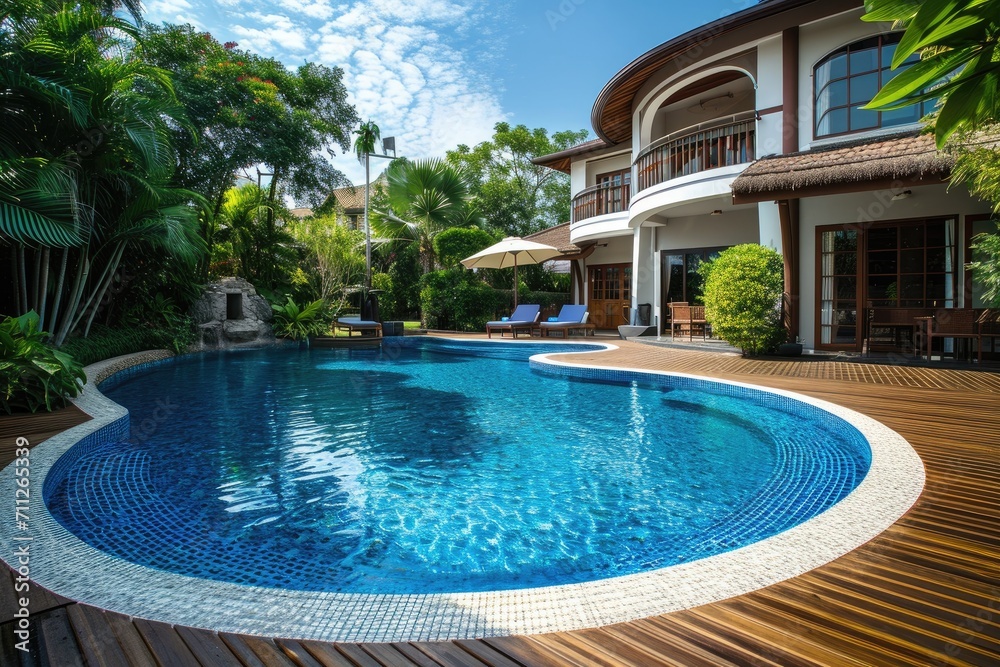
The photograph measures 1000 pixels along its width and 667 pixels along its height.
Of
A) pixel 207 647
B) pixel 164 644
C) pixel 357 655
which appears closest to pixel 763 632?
pixel 357 655

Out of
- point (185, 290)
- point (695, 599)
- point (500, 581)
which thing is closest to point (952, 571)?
point (695, 599)

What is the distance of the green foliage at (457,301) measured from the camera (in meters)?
18.3

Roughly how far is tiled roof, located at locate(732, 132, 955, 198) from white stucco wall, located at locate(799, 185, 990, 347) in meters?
0.98

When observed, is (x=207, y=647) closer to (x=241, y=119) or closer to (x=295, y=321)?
(x=295, y=321)

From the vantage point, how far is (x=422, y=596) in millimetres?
2277

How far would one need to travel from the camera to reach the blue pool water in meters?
3.23

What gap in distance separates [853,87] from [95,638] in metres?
12.8

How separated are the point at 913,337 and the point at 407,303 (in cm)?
1615

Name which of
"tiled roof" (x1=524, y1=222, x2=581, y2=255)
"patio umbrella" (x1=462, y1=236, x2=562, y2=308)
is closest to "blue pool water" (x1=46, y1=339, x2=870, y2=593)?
"patio umbrella" (x1=462, y1=236, x2=562, y2=308)

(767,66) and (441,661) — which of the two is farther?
(767,66)

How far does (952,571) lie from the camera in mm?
2326

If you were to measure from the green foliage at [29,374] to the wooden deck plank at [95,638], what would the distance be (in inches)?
178

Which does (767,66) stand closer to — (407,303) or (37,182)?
(37,182)

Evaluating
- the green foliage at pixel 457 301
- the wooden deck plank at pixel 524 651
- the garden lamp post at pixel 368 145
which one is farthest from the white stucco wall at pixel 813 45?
the garden lamp post at pixel 368 145
